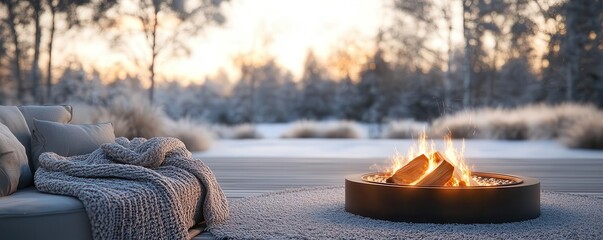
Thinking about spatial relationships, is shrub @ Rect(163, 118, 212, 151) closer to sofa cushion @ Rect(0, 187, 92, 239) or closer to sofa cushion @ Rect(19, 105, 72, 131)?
sofa cushion @ Rect(19, 105, 72, 131)

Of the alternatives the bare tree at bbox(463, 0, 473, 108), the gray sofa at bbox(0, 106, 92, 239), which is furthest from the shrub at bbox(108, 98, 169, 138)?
the bare tree at bbox(463, 0, 473, 108)

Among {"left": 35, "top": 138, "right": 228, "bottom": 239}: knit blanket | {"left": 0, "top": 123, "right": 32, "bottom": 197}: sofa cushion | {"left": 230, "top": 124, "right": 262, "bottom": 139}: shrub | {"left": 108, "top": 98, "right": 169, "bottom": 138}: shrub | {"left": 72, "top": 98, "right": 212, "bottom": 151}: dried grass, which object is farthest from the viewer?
{"left": 230, "top": 124, "right": 262, "bottom": 139}: shrub

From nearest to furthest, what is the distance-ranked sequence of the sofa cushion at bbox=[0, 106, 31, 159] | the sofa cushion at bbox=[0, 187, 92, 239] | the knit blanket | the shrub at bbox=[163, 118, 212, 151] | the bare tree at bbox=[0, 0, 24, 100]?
the sofa cushion at bbox=[0, 187, 92, 239] → the knit blanket → the sofa cushion at bbox=[0, 106, 31, 159] → the shrub at bbox=[163, 118, 212, 151] → the bare tree at bbox=[0, 0, 24, 100]

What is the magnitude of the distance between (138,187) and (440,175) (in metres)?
1.49

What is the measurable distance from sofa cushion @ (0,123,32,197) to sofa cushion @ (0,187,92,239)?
5.2 inches

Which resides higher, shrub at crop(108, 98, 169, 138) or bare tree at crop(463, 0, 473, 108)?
bare tree at crop(463, 0, 473, 108)

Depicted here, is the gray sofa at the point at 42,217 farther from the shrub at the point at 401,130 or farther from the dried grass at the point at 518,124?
the shrub at the point at 401,130

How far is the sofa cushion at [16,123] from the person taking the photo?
3.15 meters

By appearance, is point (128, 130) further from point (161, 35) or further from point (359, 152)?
point (161, 35)

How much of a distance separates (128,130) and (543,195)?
4795mm

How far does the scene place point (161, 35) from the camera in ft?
41.0

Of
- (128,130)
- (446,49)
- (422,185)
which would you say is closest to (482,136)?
(446,49)

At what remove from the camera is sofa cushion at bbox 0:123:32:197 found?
8.67 ft

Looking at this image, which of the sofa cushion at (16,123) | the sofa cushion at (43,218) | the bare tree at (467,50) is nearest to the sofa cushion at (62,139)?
the sofa cushion at (16,123)
